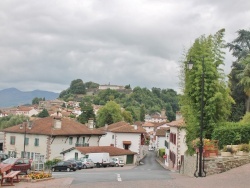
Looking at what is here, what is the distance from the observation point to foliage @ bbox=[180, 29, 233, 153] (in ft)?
108

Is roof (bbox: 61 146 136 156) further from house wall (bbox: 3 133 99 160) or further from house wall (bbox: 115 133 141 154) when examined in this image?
house wall (bbox: 115 133 141 154)

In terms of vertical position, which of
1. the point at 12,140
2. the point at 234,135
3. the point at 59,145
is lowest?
the point at 59,145

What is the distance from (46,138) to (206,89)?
29.6m

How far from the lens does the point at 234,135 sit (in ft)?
93.6

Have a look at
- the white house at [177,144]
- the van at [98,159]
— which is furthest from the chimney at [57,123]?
the white house at [177,144]

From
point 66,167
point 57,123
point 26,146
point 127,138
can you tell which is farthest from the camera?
point 127,138

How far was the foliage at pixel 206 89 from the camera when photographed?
3294 centimetres

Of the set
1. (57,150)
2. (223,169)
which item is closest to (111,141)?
(57,150)

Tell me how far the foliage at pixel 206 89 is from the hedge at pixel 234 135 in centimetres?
361

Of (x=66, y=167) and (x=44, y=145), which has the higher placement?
(x=44, y=145)

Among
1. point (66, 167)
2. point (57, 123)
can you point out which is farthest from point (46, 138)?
point (66, 167)

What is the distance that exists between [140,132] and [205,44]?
43.6 m

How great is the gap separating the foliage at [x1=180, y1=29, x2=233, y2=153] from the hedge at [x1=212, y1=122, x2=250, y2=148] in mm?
3606

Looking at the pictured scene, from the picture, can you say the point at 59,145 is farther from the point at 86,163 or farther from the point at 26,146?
the point at 86,163
